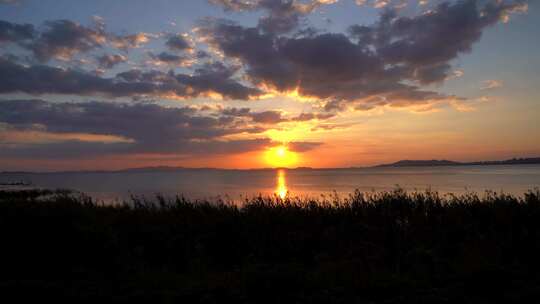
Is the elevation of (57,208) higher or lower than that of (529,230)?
higher

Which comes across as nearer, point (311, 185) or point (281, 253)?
point (281, 253)

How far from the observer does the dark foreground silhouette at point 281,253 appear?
568 centimetres

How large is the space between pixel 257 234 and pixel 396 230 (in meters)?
3.57

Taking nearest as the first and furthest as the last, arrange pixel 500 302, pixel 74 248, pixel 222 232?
pixel 500 302, pixel 74 248, pixel 222 232

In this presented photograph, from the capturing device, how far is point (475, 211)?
12008mm

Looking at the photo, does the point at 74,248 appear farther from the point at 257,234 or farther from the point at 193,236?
the point at 257,234

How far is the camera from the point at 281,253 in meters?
9.03

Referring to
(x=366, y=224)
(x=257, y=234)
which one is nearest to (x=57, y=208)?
(x=257, y=234)

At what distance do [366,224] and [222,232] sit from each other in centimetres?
399

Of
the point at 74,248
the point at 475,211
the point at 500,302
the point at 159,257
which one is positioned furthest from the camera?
the point at 475,211

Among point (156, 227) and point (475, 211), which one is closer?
point (156, 227)

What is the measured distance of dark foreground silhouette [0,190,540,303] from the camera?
5676 millimetres

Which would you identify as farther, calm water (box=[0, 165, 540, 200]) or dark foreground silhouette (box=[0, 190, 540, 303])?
calm water (box=[0, 165, 540, 200])

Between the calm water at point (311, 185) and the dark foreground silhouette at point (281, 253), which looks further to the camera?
the calm water at point (311, 185)
